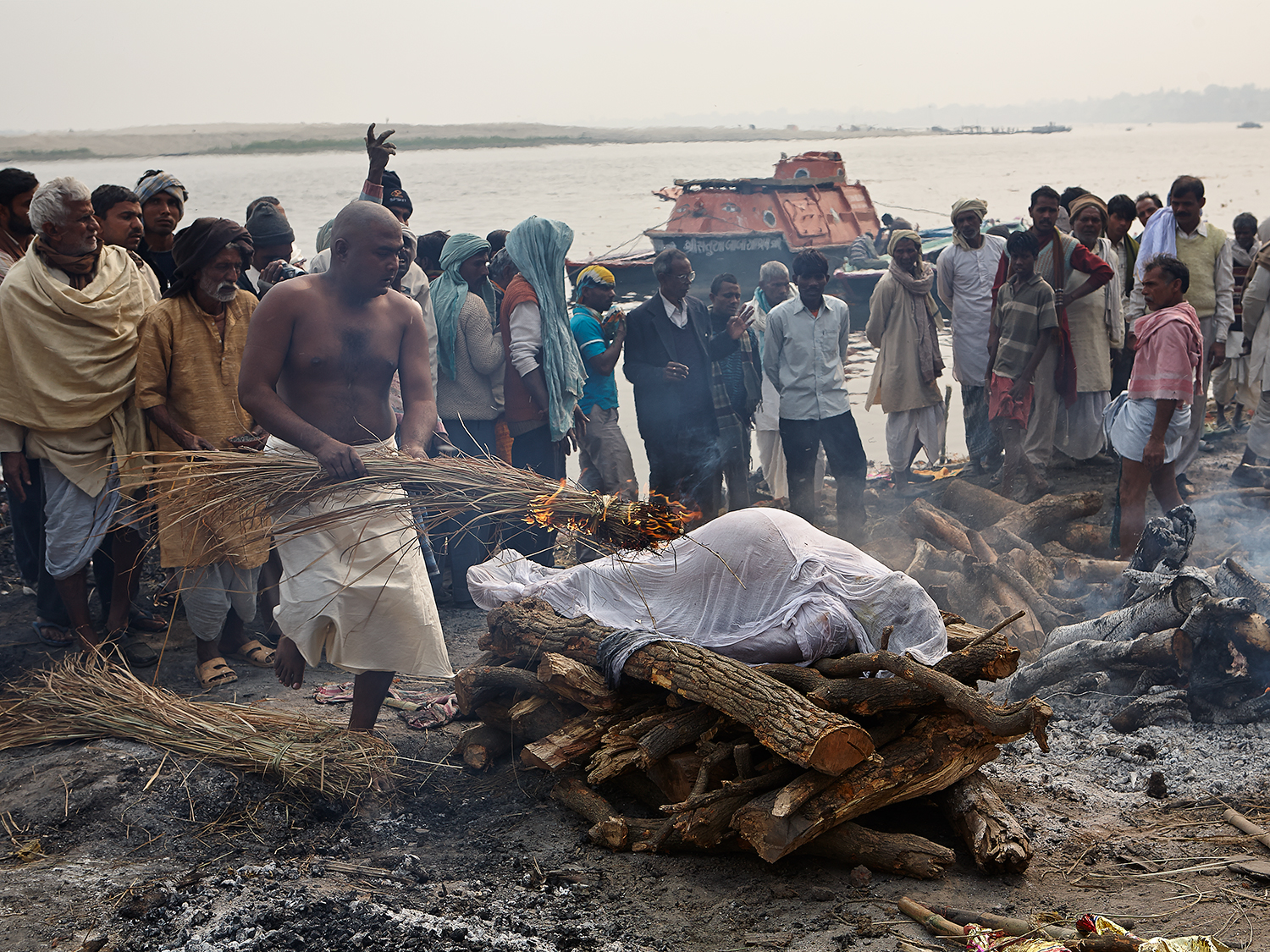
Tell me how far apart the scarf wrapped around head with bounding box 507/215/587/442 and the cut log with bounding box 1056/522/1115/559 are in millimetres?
3397

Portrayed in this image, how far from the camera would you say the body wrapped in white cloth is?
3664 millimetres

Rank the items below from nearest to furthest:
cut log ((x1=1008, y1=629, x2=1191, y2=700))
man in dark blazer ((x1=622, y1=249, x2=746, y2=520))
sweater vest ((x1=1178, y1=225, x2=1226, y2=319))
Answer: cut log ((x1=1008, y1=629, x2=1191, y2=700)) → man in dark blazer ((x1=622, y1=249, x2=746, y2=520)) → sweater vest ((x1=1178, y1=225, x2=1226, y2=319))

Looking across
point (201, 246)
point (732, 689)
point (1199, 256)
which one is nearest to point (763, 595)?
point (732, 689)

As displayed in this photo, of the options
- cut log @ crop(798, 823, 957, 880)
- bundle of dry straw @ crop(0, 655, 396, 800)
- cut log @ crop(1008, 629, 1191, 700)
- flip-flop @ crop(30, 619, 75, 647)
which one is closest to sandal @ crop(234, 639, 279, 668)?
flip-flop @ crop(30, 619, 75, 647)

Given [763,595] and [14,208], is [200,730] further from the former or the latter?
[14,208]

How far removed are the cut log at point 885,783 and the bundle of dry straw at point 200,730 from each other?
1.55 metres

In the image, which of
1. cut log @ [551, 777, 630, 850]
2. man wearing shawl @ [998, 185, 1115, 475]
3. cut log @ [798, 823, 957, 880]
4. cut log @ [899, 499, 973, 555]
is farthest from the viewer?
man wearing shawl @ [998, 185, 1115, 475]

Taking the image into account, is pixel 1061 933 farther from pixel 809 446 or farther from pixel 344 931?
pixel 809 446

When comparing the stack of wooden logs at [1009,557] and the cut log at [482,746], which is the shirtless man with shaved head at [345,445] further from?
the stack of wooden logs at [1009,557]

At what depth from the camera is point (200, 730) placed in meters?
3.77

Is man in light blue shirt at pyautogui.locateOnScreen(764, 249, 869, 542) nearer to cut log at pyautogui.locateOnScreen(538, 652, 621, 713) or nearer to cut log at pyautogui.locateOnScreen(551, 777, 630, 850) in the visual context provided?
cut log at pyautogui.locateOnScreen(538, 652, 621, 713)

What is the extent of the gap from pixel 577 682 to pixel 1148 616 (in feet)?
8.71

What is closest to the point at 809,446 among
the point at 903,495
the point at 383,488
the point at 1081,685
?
the point at 903,495

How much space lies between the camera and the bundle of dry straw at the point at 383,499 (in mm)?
3705
